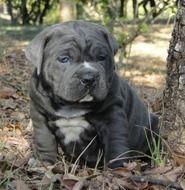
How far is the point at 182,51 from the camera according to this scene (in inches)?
148

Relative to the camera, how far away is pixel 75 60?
379cm

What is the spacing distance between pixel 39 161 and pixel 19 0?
22747 millimetres

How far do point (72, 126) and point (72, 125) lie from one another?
14mm

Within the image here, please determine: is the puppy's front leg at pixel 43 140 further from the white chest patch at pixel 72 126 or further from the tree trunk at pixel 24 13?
the tree trunk at pixel 24 13

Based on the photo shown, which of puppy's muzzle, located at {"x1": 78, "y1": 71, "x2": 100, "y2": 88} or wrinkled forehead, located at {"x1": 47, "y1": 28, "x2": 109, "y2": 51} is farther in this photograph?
wrinkled forehead, located at {"x1": 47, "y1": 28, "x2": 109, "y2": 51}

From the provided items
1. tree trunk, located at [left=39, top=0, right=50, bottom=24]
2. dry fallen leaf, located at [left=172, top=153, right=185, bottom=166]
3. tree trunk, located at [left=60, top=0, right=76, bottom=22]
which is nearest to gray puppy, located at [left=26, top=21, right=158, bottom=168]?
dry fallen leaf, located at [left=172, top=153, right=185, bottom=166]

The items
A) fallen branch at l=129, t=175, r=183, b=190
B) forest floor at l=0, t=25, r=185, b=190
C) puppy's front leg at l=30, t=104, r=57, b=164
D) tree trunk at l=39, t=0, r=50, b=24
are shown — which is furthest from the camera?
tree trunk at l=39, t=0, r=50, b=24

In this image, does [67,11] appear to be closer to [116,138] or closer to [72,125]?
[72,125]

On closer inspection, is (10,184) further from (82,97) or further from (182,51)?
(182,51)

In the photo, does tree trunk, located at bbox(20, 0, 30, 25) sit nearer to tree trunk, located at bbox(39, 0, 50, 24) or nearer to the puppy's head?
tree trunk, located at bbox(39, 0, 50, 24)

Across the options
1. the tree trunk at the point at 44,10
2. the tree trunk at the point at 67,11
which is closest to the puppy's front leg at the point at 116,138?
the tree trunk at the point at 67,11

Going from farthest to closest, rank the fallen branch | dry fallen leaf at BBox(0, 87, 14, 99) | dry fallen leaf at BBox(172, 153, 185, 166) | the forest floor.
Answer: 1. dry fallen leaf at BBox(0, 87, 14, 99)
2. dry fallen leaf at BBox(172, 153, 185, 166)
3. the forest floor
4. the fallen branch

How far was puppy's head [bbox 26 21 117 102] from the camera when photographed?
12.2 feet

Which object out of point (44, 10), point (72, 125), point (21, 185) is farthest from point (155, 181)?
point (44, 10)
